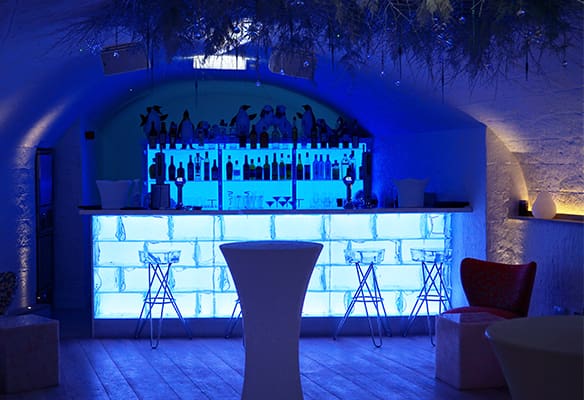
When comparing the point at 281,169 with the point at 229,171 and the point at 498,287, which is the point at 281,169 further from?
the point at 498,287

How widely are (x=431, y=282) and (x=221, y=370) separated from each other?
7.15ft

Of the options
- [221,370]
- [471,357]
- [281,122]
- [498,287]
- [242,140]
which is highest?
[281,122]

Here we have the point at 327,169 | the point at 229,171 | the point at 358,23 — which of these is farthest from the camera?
the point at 327,169

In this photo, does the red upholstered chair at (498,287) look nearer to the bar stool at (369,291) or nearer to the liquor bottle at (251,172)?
the bar stool at (369,291)

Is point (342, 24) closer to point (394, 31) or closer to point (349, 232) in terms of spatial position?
point (394, 31)

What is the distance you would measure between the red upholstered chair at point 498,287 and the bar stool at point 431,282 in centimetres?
73

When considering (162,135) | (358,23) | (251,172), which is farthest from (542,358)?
(251,172)

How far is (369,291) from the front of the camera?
719 cm

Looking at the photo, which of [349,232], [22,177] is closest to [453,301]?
[349,232]

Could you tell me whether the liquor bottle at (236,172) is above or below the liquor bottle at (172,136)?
below

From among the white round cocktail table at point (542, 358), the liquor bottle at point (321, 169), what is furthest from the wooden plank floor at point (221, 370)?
the white round cocktail table at point (542, 358)

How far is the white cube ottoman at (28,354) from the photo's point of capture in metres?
5.31

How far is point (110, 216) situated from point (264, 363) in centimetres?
305

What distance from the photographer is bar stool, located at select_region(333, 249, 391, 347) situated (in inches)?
275
